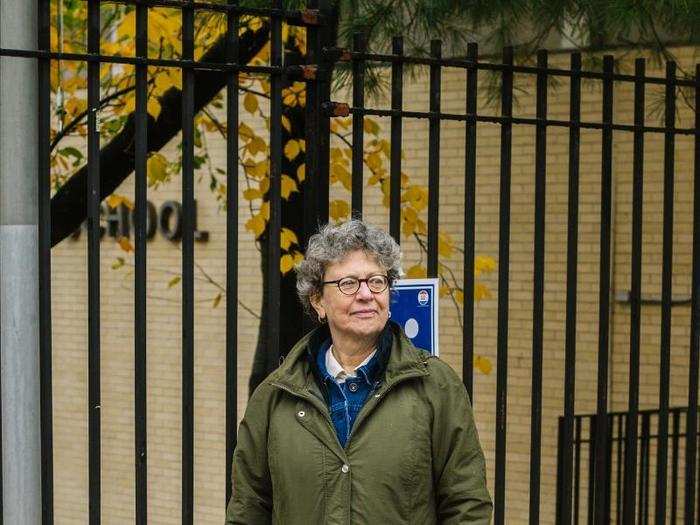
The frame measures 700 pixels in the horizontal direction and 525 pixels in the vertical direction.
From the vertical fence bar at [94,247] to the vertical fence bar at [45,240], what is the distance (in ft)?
0.41

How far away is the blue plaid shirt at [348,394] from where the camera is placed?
322 cm

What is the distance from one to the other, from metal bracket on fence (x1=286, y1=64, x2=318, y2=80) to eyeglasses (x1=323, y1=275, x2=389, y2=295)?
0.92m

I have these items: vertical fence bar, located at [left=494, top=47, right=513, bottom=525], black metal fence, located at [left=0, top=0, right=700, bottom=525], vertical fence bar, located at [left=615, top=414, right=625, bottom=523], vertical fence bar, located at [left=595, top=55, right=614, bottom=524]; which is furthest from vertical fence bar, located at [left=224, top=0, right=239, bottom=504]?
vertical fence bar, located at [left=615, top=414, right=625, bottom=523]

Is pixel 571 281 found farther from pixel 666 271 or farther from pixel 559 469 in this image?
pixel 559 469

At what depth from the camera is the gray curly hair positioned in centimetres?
329

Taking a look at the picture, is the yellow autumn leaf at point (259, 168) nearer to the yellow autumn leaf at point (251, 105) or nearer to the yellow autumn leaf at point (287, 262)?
the yellow autumn leaf at point (251, 105)

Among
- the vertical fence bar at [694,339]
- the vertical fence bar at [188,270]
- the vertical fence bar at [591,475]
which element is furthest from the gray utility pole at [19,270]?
the vertical fence bar at [591,475]

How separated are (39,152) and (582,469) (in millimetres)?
6271

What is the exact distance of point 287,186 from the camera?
18.7ft

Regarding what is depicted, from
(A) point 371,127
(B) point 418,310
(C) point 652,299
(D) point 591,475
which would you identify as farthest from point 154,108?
(C) point 652,299

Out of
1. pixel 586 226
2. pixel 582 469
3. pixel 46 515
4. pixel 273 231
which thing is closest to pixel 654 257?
pixel 586 226

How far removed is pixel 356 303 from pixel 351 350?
0.14 metres

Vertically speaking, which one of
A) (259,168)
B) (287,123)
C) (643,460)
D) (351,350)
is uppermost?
(287,123)

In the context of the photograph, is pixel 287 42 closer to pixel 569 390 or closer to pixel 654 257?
pixel 569 390
